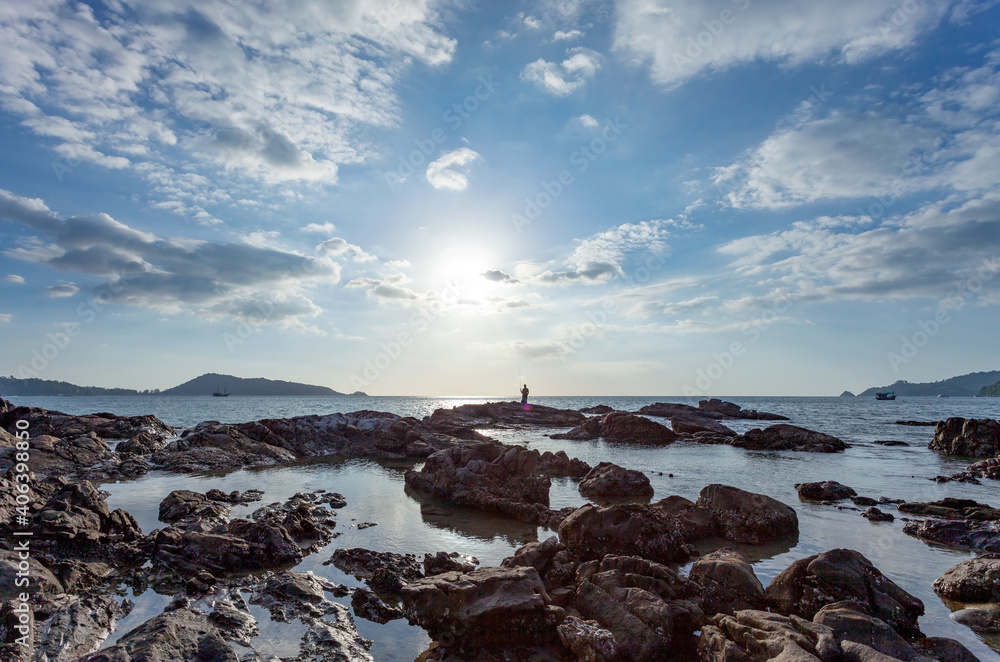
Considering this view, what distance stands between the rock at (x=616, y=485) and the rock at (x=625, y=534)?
8.15 metres

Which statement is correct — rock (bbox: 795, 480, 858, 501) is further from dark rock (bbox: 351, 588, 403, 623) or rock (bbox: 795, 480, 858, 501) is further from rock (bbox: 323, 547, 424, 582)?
dark rock (bbox: 351, 588, 403, 623)

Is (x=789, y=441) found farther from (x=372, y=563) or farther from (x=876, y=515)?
(x=372, y=563)

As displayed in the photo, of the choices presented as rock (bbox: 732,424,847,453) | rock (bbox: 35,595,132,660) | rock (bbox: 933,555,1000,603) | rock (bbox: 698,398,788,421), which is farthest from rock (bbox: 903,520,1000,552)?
rock (bbox: 698,398,788,421)

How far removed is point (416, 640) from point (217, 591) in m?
5.40

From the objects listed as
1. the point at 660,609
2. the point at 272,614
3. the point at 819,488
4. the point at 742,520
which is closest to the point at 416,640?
the point at 272,614

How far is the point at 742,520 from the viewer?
16906 mm

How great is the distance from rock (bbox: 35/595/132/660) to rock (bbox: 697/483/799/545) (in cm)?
1741

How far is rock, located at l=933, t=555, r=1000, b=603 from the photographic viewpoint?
11.3 m

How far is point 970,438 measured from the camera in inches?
1700

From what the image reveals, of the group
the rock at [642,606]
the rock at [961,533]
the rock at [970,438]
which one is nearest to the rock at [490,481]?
the rock at [642,606]

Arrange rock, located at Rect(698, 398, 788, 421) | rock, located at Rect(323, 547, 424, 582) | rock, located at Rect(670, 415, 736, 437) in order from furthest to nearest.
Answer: rock, located at Rect(698, 398, 788, 421), rock, located at Rect(670, 415, 736, 437), rock, located at Rect(323, 547, 424, 582)

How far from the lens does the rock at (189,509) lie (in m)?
17.4

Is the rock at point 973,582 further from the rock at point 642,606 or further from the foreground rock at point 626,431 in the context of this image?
the foreground rock at point 626,431

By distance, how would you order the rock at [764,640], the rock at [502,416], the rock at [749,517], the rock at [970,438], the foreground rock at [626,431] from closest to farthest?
1. the rock at [764,640]
2. the rock at [749,517]
3. the rock at [970,438]
4. the foreground rock at [626,431]
5. the rock at [502,416]
